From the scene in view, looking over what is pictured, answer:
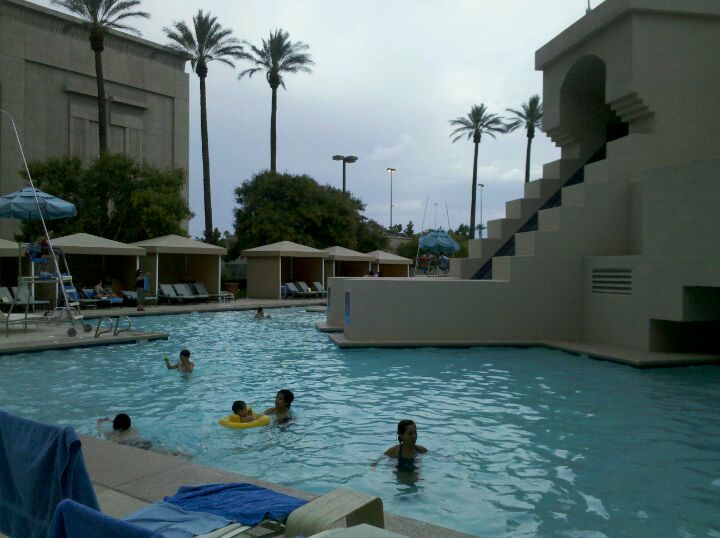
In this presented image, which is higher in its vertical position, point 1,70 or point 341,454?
point 1,70

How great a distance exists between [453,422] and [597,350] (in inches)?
258

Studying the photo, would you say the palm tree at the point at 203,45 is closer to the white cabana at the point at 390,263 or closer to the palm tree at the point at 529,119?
the white cabana at the point at 390,263

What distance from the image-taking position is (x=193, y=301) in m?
27.5

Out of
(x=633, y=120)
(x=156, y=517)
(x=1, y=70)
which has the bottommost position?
(x=156, y=517)

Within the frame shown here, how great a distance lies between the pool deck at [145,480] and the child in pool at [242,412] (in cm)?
210

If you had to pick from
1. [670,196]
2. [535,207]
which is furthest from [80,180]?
[670,196]

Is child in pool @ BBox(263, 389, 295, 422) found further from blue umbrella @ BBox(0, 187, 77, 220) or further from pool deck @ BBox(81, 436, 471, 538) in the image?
blue umbrella @ BBox(0, 187, 77, 220)

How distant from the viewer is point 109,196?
28.9m

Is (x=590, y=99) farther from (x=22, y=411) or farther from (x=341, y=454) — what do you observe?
(x=22, y=411)

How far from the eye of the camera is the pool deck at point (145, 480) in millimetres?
4355

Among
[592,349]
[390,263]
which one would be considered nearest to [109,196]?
[390,263]

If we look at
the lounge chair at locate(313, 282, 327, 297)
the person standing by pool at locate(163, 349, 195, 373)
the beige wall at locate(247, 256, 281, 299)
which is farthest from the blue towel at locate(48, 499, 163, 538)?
the lounge chair at locate(313, 282, 327, 297)

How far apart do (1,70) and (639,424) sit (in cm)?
3531

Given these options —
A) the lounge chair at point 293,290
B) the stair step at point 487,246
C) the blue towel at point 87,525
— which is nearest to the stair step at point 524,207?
the stair step at point 487,246
